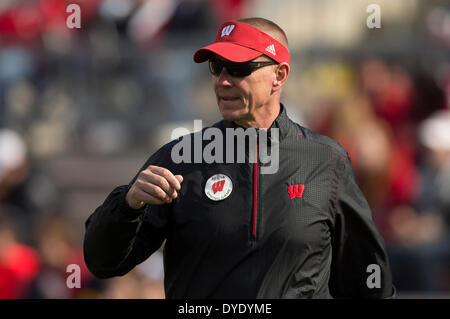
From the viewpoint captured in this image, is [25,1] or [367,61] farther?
[25,1]

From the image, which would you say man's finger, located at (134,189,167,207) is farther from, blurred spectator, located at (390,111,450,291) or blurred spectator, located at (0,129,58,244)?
blurred spectator, located at (0,129,58,244)

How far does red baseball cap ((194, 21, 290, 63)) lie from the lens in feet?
10.1

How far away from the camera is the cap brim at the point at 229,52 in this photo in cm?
305

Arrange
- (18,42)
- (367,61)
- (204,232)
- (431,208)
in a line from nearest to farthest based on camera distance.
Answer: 1. (204,232)
2. (431,208)
3. (367,61)
4. (18,42)

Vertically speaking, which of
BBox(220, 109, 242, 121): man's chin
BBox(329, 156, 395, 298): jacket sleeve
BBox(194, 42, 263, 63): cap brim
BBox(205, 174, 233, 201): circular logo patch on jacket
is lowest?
BBox(329, 156, 395, 298): jacket sleeve

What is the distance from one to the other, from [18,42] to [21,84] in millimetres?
788

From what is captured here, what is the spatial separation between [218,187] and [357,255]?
697 mm

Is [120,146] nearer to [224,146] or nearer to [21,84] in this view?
[21,84]

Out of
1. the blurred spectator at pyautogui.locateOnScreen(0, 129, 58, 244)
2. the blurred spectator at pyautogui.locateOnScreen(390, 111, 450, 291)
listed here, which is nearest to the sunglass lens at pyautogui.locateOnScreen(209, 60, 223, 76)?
the blurred spectator at pyautogui.locateOnScreen(390, 111, 450, 291)

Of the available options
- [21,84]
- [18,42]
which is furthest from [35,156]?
[18,42]

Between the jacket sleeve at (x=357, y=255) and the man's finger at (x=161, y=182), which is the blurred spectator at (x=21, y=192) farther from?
the man's finger at (x=161, y=182)

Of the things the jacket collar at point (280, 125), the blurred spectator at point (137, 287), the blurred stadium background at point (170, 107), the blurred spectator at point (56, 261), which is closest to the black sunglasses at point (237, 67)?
the jacket collar at point (280, 125)

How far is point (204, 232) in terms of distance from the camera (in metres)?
2.95

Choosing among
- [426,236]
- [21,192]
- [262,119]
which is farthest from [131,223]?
[21,192]
